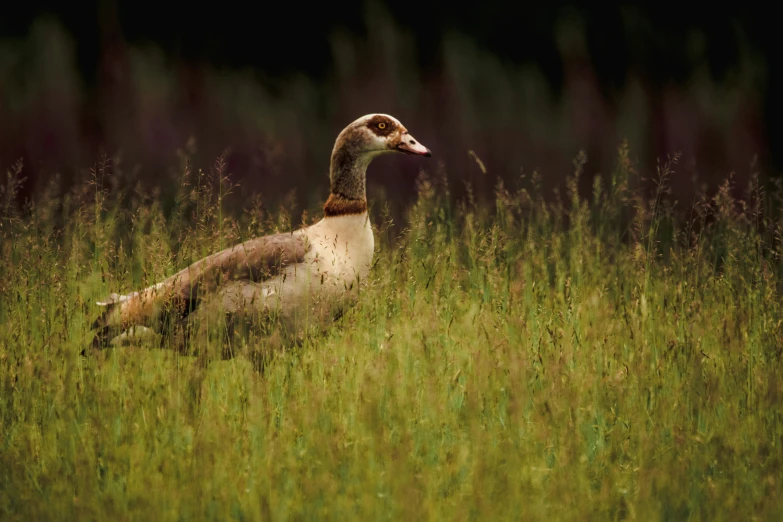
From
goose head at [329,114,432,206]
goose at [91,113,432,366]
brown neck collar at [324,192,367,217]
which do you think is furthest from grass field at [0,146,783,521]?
goose head at [329,114,432,206]

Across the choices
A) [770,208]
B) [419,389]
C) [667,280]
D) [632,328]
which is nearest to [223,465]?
[419,389]

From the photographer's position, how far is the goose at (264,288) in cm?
469

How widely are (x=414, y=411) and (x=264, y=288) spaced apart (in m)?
1.28

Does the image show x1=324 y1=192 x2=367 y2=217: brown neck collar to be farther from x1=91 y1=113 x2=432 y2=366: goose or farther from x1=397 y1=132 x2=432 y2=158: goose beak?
x1=397 y1=132 x2=432 y2=158: goose beak

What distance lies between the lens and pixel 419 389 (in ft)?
13.4

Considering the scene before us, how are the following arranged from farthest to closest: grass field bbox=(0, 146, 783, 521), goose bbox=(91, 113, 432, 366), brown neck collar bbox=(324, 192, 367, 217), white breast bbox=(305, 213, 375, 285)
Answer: brown neck collar bbox=(324, 192, 367, 217)
white breast bbox=(305, 213, 375, 285)
goose bbox=(91, 113, 432, 366)
grass field bbox=(0, 146, 783, 521)

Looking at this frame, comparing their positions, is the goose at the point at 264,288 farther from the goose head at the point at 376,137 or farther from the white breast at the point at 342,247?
the goose head at the point at 376,137

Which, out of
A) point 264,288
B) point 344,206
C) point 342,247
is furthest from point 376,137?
point 264,288

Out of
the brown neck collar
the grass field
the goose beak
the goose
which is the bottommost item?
the grass field

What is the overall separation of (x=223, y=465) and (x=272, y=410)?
47 centimetres

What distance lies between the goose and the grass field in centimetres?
12

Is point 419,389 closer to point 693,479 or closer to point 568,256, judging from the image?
point 693,479

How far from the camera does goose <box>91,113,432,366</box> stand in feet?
15.4

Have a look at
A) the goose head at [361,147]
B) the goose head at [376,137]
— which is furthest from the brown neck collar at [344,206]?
the goose head at [376,137]
